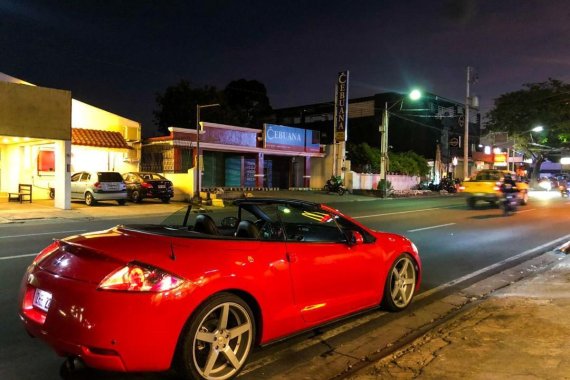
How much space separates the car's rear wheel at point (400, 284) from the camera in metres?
5.93

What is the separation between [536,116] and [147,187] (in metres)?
36.4

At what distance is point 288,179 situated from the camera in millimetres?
37781

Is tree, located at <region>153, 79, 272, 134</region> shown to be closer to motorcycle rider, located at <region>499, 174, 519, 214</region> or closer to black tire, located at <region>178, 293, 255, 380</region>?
motorcycle rider, located at <region>499, 174, 519, 214</region>

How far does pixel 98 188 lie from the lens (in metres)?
22.2

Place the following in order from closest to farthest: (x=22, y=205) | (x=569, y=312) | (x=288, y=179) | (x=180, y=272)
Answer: (x=180, y=272), (x=569, y=312), (x=22, y=205), (x=288, y=179)

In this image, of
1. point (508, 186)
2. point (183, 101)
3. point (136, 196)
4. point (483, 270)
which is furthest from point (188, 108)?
point (483, 270)

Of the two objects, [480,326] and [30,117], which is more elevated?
[30,117]

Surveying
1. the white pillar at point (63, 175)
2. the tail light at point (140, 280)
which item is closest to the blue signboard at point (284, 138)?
the white pillar at point (63, 175)

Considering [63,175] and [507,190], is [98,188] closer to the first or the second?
[63,175]

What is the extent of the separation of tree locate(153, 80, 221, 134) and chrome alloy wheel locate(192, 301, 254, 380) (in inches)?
1608

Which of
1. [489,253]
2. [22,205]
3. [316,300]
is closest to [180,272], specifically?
[316,300]

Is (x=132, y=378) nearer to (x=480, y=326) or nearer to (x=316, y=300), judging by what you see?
(x=316, y=300)

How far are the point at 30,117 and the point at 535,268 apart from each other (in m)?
18.4

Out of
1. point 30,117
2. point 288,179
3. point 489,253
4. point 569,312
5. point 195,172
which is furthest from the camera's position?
point 288,179
